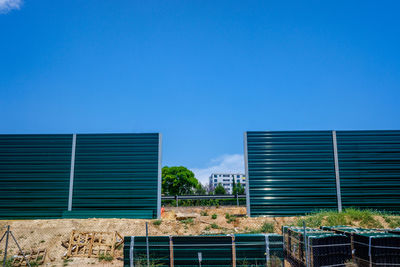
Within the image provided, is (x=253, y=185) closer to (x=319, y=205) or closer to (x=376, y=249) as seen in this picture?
(x=319, y=205)

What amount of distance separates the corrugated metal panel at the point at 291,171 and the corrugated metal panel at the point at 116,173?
8081 millimetres

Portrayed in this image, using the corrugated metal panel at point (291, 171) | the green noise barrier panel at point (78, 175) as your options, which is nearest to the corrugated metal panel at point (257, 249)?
the corrugated metal panel at point (291, 171)

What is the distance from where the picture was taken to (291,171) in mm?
25562

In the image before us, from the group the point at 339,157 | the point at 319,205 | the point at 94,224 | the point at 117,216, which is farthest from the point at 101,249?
the point at 339,157

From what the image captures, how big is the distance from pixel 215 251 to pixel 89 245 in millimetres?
8306

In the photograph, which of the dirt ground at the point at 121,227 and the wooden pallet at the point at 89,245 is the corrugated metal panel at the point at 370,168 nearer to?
the dirt ground at the point at 121,227

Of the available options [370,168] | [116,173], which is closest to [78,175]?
[116,173]

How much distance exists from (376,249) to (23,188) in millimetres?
25011

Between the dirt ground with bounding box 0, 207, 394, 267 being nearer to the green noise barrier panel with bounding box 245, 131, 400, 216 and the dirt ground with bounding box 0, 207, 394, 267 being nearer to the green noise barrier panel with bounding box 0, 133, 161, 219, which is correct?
the green noise barrier panel with bounding box 0, 133, 161, 219

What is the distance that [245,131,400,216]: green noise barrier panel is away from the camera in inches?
990

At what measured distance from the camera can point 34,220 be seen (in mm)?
23984

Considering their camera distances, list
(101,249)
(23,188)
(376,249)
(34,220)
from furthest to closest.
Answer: (23,188), (34,220), (101,249), (376,249)

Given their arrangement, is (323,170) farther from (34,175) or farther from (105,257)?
(34,175)

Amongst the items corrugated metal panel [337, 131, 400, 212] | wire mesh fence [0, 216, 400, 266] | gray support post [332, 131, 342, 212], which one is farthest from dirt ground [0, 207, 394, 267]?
corrugated metal panel [337, 131, 400, 212]
